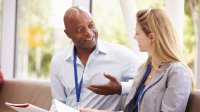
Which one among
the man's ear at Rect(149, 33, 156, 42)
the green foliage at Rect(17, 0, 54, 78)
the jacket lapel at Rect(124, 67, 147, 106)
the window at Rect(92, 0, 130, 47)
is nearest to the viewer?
the man's ear at Rect(149, 33, 156, 42)

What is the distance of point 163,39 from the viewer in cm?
228

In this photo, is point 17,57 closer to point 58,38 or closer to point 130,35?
point 58,38

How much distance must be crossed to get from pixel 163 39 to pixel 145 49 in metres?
0.14

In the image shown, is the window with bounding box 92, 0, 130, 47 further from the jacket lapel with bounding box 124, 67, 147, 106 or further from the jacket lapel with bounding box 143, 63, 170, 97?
the jacket lapel with bounding box 143, 63, 170, 97

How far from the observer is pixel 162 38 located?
89.7 inches

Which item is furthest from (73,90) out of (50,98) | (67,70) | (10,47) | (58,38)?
(10,47)

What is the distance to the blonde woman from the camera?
2.17 m

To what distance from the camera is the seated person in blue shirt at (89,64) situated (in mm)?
2855

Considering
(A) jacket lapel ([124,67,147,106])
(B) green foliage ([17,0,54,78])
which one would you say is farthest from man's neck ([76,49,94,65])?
(B) green foliage ([17,0,54,78])

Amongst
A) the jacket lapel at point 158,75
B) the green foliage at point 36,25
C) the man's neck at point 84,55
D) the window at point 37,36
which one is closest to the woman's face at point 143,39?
the jacket lapel at point 158,75

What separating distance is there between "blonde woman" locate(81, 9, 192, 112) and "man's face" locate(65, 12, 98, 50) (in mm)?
509

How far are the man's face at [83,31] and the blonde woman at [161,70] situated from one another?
509 millimetres

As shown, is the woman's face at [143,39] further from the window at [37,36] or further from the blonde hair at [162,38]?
the window at [37,36]

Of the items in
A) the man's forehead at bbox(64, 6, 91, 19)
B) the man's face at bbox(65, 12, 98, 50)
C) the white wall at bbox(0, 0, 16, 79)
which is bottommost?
the white wall at bbox(0, 0, 16, 79)
